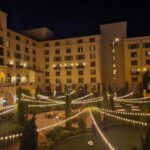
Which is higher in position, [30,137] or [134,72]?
[134,72]

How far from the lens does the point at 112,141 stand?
17859mm

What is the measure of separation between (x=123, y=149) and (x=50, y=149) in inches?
204

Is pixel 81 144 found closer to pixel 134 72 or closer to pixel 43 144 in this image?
pixel 43 144

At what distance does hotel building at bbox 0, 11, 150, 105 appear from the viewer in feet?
163

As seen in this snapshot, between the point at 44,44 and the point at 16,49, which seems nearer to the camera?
the point at 16,49

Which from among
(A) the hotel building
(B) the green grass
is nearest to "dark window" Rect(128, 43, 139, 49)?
(A) the hotel building

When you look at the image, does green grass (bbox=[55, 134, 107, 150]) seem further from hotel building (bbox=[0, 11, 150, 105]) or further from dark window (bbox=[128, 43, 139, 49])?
dark window (bbox=[128, 43, 139, 49])

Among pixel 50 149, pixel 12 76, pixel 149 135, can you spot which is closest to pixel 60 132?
pixel 50 149

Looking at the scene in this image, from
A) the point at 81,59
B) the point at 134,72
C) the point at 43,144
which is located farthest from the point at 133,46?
the point at 43,144

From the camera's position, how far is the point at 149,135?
7.76 meters

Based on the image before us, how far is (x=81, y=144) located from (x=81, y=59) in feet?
126

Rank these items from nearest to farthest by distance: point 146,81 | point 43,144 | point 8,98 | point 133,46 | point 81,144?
point 43,144
point 81,144
point 8,98
point 146,81
point 133,46

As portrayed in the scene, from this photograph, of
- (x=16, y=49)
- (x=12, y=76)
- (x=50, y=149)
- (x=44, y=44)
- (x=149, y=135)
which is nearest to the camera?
(x=149, y=135)

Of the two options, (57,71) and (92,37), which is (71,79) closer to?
(57,71)
